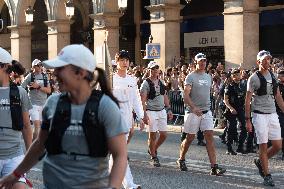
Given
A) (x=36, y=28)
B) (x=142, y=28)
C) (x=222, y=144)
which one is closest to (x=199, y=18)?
(x=142, y=28)

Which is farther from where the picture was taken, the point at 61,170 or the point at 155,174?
the point at 155,174

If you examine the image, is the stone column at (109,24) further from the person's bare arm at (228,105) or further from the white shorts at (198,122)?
the white shorts at (198,122)

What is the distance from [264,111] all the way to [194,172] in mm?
1879

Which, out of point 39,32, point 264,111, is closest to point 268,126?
point 264,111

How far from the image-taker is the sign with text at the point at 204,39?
27570 millimetres

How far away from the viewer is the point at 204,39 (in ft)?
93.7

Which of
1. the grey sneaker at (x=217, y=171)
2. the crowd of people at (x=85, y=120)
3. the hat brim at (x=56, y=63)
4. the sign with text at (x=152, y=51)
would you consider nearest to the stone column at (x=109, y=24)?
the sign with text at (x=152, y=51)

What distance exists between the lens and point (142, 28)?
32938mm

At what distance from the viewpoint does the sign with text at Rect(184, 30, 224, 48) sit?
2757cm

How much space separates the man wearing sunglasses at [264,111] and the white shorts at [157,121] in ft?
8.31

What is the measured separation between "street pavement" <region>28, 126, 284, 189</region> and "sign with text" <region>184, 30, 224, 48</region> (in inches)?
539

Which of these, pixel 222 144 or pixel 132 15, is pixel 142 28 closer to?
pixel 132 15

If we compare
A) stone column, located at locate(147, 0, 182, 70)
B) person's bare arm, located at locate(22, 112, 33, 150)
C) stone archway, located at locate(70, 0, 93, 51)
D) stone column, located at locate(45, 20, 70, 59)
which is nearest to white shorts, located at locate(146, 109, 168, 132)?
person's bare arm, located at locate(22, 112, 33, 150)

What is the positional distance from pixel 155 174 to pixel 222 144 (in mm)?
5062
